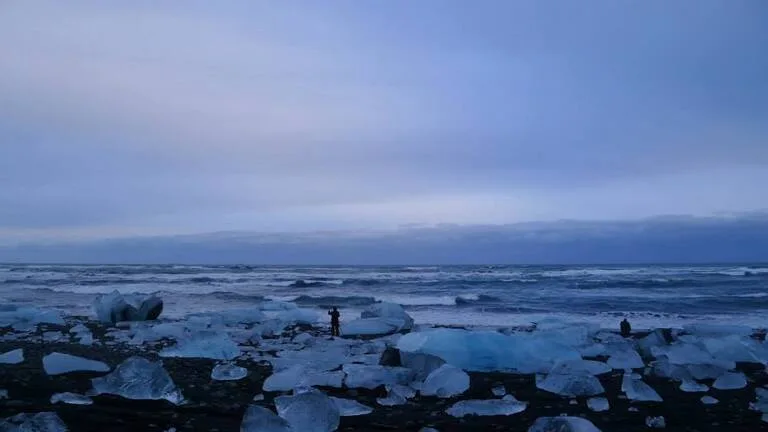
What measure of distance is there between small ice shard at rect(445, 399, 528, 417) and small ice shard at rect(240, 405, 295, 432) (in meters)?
2.11

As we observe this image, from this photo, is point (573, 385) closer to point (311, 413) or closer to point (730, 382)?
point (730, 382)

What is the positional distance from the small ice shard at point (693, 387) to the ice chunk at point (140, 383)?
22.9 feet

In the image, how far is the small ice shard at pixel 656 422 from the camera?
6.53 metres

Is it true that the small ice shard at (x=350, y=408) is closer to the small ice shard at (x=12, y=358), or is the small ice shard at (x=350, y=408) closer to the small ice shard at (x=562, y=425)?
the small ice shard at (x=562, y=425)

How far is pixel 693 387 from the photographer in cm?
855

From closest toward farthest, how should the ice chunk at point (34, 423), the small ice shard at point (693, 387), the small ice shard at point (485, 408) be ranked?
the ice chunk at point (34, 423) → the small ice shard at point (485, 408) → the small ice shard at point (693, 387)

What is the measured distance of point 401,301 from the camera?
29.5m

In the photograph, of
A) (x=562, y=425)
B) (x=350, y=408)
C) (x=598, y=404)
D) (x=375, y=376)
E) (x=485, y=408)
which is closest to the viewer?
(x=562, y=425)

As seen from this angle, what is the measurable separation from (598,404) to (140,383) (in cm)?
577

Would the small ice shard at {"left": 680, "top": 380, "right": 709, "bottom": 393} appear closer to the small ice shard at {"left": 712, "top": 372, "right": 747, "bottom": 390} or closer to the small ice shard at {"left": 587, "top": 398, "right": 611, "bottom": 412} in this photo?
the small ice shard at {"left": 712, "top": 372, "right": 747, "bottom": 390}

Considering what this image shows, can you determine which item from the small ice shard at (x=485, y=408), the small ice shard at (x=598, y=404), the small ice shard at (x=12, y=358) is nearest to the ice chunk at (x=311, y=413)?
the small ice shard at (x=485, y=408)

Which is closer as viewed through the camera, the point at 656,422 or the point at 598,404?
the point at 656,422

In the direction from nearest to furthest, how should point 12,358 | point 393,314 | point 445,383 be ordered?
point 445,383, point 12,358, point 393,314

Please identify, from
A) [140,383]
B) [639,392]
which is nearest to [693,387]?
[639,392]
